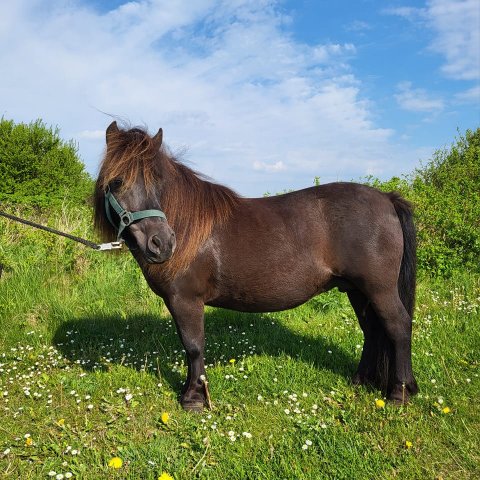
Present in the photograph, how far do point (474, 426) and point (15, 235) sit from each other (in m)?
8.47

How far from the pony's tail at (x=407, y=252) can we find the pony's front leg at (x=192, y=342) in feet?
6.09

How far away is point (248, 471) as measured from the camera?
271 centimetres

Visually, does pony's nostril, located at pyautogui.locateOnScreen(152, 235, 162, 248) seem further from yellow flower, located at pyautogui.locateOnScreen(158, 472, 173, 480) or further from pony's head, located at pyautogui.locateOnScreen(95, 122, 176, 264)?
yellow flower, located at pyautogui.locateOnScreen(158, 472, 173, 480)

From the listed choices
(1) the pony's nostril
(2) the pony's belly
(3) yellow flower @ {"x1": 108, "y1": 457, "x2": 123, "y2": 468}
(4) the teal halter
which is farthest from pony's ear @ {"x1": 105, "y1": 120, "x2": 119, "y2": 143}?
(3) yellow flower @ {"x1": 108, "y1": 457, "x2": 123, "y2": 468}

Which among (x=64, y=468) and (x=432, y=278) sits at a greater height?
(x=432, y=278)

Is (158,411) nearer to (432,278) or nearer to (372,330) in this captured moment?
(372,330)

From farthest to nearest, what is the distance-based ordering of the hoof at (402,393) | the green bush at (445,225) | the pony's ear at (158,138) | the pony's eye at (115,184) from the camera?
1. the green bush at (445,225)
2. the hoof at (402,393)
3. the pony's ear at (158,138)
4. the pony's eye at (115,184)

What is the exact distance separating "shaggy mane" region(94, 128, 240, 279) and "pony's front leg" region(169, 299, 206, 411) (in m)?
0.32

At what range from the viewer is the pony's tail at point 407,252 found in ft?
A: 12.0

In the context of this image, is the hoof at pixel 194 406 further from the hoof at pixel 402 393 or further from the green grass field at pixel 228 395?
the hoof at pixel 402 393

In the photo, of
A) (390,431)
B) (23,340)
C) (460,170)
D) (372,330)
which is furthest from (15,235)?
(460,170)

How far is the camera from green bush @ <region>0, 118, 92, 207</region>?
21234 mm

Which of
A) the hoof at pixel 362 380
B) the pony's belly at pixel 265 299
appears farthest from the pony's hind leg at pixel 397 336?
the pony's belly at pixel 265 299

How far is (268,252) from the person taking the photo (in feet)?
11.3
